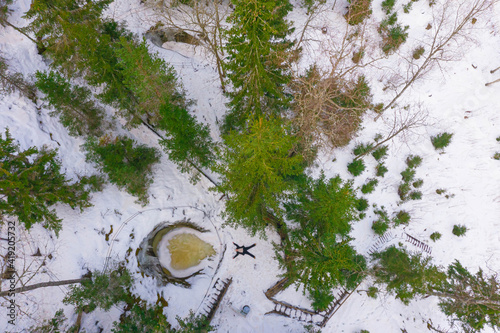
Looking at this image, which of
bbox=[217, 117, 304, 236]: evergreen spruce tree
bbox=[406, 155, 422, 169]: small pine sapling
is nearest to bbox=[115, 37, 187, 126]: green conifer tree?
bbox=[217, 117, 304, 236]: evergreen spruce tree

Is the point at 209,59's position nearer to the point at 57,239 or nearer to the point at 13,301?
the point at 57,239

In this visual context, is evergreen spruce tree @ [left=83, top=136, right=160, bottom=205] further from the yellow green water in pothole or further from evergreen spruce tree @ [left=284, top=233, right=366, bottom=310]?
evergreen spruce tree @ [left=284, top=233, right=366, bottom=310]

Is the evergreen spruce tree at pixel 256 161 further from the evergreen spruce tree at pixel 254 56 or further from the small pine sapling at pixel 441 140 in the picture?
the small pine sapling at pixel 441 140

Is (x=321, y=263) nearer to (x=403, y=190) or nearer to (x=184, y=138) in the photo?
(x=184, y=138)

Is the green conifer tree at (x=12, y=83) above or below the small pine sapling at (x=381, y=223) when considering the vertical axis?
below

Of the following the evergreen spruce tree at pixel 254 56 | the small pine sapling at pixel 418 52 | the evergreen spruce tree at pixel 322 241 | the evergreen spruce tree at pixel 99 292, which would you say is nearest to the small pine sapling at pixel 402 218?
the evergreen spruce tree at pixel 322 241

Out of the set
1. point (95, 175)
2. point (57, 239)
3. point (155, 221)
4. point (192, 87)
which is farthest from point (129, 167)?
point (192, 87)

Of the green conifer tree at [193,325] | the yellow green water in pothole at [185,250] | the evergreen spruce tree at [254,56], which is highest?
the evergreen spruce tree at [254,56]
